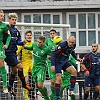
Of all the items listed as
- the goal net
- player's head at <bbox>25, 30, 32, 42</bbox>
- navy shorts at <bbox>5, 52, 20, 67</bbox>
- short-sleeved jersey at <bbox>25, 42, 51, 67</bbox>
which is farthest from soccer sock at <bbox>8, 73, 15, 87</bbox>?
player's head at <bbox>25, 30, 32, 42</bbox>

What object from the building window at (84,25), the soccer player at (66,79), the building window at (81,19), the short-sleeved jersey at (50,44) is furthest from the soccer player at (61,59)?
the building window at (81,19)

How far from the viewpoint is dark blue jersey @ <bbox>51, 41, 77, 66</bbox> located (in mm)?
11969

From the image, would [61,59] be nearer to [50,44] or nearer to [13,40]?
[50,44]

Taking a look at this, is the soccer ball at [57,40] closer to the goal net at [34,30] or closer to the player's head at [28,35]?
the goal net at [34,30]

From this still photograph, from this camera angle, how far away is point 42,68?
12.6 meters

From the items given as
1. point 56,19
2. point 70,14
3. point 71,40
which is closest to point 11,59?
point 71,40

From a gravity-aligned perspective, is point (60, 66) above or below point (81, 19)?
below

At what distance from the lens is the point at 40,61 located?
12617 millimetres

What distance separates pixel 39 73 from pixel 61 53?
88 centimetres

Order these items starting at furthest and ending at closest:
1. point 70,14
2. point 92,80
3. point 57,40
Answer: point 70,14 → point 92,80 → point 57,40

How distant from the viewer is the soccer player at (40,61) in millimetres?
12469

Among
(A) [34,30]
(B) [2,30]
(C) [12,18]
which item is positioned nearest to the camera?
(B) [2,30]

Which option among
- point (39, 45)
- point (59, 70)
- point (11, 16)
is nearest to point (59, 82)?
point (59, 70)

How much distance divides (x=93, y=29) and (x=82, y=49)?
5.24 feet
